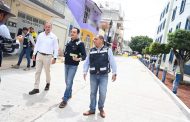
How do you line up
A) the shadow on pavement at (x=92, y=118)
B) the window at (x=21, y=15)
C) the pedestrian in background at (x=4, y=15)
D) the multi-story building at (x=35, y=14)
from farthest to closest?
the window at (x=21, y=15) < the multi-story building at (x=35, y=14) < the shadow on pavement at (x=92, y=118) < the pedestrian in background at (x=4, y=15)

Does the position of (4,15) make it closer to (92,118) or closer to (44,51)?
→ (92,118)

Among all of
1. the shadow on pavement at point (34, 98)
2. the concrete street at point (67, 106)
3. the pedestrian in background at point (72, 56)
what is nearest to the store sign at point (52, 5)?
the concrete street at point (67, 106)

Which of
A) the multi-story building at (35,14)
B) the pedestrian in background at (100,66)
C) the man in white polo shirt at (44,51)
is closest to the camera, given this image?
the pedestrian in background at (100,66)

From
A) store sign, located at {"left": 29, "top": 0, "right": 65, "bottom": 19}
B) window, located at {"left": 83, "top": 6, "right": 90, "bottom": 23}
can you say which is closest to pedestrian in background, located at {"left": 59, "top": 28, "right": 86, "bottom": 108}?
store sign, located at {"left": 29, "top": 0, "right": 65, "bottom": 19}

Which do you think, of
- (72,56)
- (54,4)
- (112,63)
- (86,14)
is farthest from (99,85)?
(86,14)

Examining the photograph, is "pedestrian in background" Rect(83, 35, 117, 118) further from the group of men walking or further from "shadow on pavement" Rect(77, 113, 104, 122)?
"shadow on pavement" Rect(77, 113, 104, 122)

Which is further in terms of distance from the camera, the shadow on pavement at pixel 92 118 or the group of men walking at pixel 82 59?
the group of men walking at pixel 82 59

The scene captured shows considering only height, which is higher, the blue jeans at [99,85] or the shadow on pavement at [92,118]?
the blue jeans at [99,85]

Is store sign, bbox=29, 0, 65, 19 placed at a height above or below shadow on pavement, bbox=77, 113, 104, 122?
above

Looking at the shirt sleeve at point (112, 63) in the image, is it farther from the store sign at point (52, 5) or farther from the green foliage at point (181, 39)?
the green foliage at point (181, 39)

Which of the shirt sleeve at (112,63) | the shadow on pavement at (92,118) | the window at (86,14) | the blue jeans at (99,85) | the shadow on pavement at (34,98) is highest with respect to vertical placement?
the window at (86,14)

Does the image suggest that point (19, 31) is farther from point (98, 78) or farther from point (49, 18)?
point (98, 78)

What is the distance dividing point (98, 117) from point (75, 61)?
1437 mm

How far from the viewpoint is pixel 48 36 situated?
720 cm
